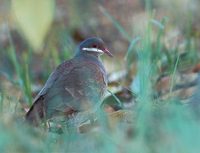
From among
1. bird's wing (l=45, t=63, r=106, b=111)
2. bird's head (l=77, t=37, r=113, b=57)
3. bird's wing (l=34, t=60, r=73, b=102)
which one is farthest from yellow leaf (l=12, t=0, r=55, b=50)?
bird's head (l=77, t=37, r=113, b=57)

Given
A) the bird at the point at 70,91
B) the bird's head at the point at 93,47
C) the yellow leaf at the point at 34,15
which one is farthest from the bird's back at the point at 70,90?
the yellow leaf at the point at 34,15

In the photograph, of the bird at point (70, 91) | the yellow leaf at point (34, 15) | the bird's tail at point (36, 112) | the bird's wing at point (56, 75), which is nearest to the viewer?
the yellow leaf at point (34, 15)

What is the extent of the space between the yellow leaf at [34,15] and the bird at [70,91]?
1.83 meters

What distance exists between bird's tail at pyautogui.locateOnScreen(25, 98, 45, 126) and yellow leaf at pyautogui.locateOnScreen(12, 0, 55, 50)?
1.68 meters

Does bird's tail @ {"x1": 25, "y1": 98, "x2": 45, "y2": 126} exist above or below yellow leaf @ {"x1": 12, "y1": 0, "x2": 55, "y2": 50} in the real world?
below

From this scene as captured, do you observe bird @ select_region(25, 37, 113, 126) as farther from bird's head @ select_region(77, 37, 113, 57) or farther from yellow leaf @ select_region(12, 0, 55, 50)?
yellow leaf @ select_region(12, 0, 55, 50)

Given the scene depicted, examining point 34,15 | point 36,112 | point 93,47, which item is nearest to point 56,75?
point 36,112

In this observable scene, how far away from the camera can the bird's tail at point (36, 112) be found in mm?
5637

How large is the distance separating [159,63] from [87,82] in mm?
1468

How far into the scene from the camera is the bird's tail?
18.5 feet

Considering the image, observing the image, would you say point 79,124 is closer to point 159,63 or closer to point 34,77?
point 159,63

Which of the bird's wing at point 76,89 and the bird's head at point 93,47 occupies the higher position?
the bird's wing at point 76,89

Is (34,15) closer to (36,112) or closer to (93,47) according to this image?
(36,112)

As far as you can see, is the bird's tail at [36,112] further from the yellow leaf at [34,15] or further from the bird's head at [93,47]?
the yellow leaf at [34,15]
